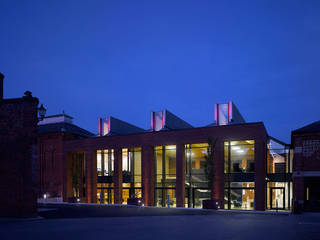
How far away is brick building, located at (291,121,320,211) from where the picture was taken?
26.7m

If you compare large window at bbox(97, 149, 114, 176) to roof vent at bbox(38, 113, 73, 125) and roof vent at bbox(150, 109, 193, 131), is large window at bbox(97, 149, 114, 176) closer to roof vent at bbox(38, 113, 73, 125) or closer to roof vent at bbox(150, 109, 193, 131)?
roof vent at bbox(150, 109, 193, 131)

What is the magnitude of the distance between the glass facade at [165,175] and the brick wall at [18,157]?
16.1 meters

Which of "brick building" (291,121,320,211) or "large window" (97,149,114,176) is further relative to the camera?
"large window" (97,149,114,176)

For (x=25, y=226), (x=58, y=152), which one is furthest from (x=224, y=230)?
(x=58, y=152)

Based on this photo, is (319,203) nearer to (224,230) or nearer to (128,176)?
(224,230)

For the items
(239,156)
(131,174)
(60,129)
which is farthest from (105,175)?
(239,156)

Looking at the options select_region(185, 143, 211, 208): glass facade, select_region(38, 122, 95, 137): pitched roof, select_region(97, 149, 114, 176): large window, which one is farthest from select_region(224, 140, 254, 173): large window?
select_region(38, 122, 95, 137): pitched roof

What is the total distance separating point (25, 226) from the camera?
17.2 meters

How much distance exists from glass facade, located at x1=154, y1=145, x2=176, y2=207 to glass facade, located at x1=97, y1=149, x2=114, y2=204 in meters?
6.71

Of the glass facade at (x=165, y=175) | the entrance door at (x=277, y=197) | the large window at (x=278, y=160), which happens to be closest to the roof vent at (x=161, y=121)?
the glass facade at (x=165, y=175)

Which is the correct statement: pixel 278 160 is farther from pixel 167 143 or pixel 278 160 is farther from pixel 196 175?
pixel 167 143

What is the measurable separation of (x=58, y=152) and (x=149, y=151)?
47.2ft

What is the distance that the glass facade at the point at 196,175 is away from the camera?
32.3m

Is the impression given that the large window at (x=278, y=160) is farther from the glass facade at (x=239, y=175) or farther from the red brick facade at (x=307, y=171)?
the red brick facade at (x=307, y=171)
